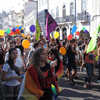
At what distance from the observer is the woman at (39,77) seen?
2982 mm

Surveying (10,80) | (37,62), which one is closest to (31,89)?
(37,62)

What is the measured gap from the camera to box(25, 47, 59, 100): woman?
298 cm

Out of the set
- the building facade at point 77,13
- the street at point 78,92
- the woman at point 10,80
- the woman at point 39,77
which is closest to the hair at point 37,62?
the woman at point 39,77

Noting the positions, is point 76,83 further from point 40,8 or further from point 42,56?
point 40,8

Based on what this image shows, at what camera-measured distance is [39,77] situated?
310cm

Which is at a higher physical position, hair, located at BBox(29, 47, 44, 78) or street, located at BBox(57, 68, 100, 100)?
hair, located at BBox(29, 47, 44, 78)

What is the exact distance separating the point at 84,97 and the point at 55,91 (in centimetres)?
268

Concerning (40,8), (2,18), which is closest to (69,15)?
(40,8)

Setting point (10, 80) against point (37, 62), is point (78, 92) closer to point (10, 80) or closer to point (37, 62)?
point (10, 80)

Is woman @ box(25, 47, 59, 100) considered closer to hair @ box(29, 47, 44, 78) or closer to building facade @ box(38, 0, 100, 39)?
hair @ box(29, 47, 44, 78)

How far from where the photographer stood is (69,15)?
89.8 feet

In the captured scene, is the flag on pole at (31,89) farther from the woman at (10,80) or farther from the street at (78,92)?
the street at (78,92)

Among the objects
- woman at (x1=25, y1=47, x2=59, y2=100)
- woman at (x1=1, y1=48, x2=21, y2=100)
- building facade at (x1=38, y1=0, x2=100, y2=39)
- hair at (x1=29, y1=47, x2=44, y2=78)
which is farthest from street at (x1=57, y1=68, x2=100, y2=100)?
building facade at (x1=38, y1=0, x2=100, y2=39)

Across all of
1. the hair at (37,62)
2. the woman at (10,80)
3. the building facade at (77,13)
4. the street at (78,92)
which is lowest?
the street at (78,92)
